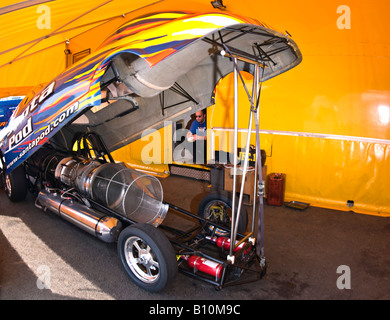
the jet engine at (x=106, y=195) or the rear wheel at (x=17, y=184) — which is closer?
the jet engine at (x=106, y=195)

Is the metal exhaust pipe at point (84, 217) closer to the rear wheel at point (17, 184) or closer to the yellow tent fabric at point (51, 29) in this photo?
the rear wheel at point (17, 184)

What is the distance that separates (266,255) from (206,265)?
1.13m

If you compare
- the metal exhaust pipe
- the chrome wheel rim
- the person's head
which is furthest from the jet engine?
the person's head

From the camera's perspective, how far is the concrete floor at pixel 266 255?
334 cm

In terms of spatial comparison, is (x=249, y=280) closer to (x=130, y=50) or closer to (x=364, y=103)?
(x=130, y=50)

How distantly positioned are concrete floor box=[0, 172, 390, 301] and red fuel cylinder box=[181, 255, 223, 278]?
0.77 ft

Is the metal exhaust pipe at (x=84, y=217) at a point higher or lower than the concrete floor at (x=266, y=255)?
higher

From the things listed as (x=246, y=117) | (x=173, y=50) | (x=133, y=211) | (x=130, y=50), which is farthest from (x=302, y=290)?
(x=246, y=117)

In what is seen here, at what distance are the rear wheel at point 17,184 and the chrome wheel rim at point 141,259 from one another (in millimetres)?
3291

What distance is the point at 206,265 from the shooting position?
3.33m

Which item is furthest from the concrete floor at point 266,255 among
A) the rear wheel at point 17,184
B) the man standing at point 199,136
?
the man standing at point 199,136

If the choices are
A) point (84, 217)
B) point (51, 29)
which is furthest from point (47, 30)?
point (84, 217)

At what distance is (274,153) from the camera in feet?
21.0
